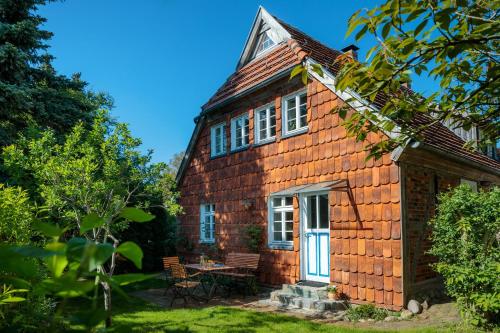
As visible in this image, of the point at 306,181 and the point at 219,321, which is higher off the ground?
the point at 306,181

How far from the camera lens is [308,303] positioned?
29.7 feet

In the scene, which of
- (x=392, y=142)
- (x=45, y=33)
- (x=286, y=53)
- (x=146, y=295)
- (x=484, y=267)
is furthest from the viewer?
(x=45, y=33)

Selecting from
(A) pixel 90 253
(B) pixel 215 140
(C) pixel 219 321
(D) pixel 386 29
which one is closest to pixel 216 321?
(C) pixel 219 321

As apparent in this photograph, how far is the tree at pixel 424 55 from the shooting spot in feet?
8.84

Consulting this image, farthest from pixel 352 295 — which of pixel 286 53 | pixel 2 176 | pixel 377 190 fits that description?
pixel 2 176

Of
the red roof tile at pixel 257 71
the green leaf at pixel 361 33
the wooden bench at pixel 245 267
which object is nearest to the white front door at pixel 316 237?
the wooden bench at pixel 245 267

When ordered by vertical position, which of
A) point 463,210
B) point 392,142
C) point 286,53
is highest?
point 286,53

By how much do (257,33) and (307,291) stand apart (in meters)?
8.56

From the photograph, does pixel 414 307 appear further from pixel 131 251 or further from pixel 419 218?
pixel 131 251

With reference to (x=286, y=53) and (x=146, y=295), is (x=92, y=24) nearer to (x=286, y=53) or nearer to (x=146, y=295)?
(x=286, y=53)

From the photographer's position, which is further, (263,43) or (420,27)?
(263,43)

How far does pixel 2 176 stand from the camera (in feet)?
37.2

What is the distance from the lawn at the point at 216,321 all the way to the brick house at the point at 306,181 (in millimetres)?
2028

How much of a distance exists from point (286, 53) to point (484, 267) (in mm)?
7784
